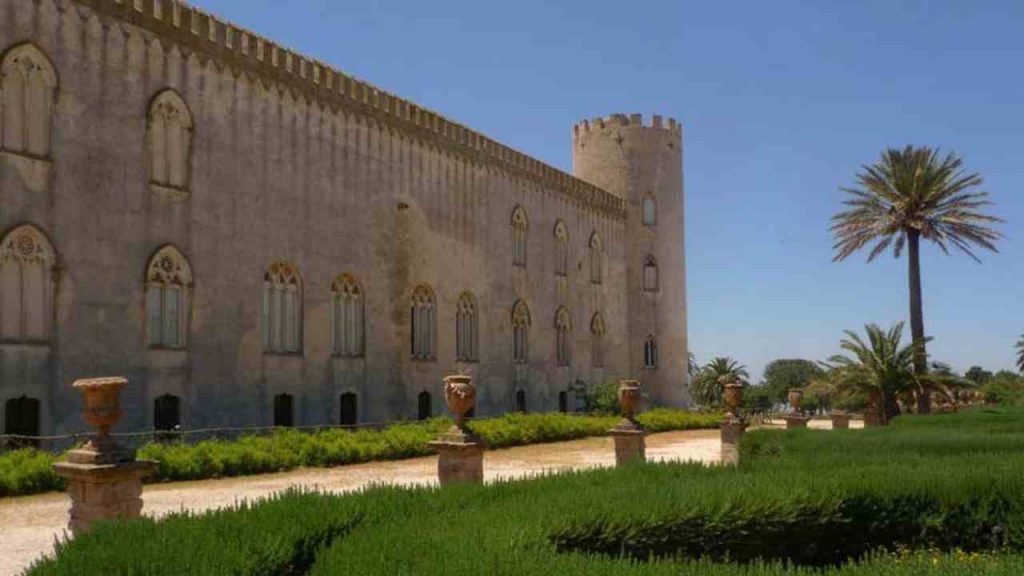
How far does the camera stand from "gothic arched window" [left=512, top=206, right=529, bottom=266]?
3666 centimetres

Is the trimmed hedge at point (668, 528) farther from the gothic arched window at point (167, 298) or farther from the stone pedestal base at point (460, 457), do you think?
the gothic arched window at point (167, 298)

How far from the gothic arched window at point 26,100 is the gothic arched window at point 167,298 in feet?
11.1

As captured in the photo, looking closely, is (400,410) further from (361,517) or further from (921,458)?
(361,517)

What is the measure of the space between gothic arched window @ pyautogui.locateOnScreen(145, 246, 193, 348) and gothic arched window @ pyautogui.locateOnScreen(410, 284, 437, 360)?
9062 millimetres

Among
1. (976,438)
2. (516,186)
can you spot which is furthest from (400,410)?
(976,438)

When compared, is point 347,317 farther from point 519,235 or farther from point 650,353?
point 650,353

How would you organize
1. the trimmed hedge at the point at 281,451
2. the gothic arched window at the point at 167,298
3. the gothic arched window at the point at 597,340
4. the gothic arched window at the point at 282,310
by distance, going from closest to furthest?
the trimmed hedge at the point at 281,451 < the gothic arched window at the point at 167,298 < the gothic arched window at the point at 282,310 < the gothic arched window at the point at 597,340

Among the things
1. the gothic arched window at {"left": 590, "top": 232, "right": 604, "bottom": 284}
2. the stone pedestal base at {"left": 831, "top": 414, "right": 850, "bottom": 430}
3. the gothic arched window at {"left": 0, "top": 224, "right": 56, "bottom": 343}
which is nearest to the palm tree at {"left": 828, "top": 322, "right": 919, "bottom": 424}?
the stone pedestal base at {"left": 831, "top": 414, "right": 850, "bottom": 430}

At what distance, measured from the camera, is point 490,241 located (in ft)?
115

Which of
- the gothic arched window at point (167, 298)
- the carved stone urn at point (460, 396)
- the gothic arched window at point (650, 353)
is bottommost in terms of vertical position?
the carved stone urn at point (460, 396)

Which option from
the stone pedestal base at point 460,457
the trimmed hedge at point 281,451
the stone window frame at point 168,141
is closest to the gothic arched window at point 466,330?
the trimmed hedge at point 281,451

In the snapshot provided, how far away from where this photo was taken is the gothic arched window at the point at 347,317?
26.8 m

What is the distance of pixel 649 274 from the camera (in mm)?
45281

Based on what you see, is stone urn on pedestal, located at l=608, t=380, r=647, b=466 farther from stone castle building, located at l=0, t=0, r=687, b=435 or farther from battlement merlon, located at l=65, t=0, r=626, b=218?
battlement merlon, located at l=65, t=0, r=626, b=218
